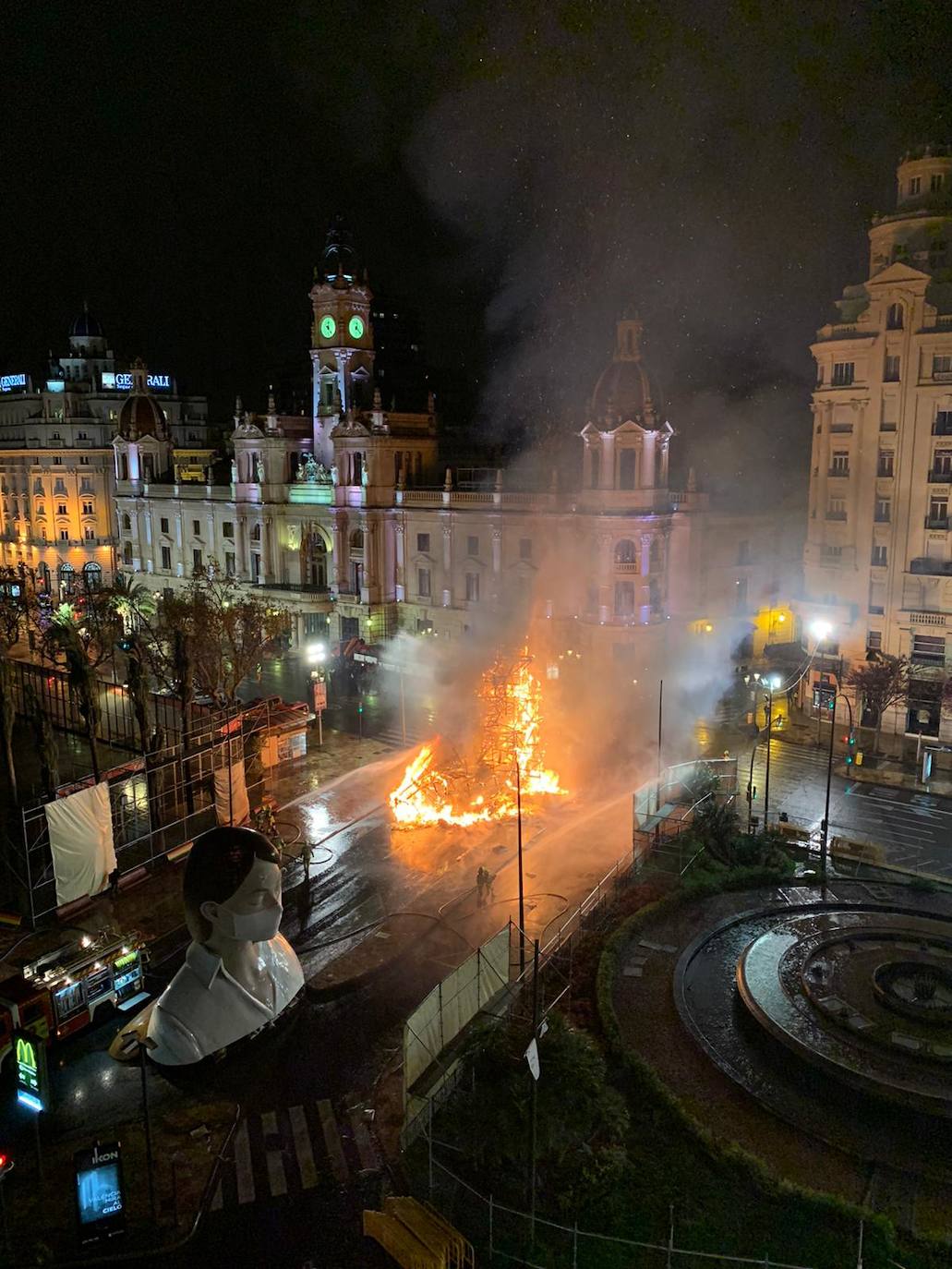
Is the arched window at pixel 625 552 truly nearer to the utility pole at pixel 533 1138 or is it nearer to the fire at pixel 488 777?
the fire at pixel 488 777

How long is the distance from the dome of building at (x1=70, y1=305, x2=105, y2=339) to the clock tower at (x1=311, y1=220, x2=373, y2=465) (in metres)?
44.5

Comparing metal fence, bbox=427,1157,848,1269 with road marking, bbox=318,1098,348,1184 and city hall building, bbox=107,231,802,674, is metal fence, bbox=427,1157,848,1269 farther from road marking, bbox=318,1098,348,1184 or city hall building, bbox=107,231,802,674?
city hall building, bbox=107,231,802,674

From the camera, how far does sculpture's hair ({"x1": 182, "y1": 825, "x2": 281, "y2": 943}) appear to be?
19.9 metres

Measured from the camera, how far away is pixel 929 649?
43406 millimetres

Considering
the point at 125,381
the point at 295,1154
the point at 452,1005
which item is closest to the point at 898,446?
the point at 452,1005

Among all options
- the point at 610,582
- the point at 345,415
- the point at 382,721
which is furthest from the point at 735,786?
the point at 345,415

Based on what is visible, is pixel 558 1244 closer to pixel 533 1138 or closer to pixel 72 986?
pixel 533 1138

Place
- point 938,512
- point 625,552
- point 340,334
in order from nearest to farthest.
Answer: point 938,512, point 625,552, point 340,334

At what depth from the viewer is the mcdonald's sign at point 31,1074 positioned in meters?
17.7

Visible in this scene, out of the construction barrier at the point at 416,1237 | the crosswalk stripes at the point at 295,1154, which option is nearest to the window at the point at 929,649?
the crosswalk stripes at the point at 295,1154

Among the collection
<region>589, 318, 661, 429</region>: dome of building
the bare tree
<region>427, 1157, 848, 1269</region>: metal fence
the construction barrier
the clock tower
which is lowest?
<region>427, 1157, 848, 1269</region>: metal fence

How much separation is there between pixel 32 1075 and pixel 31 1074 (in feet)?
0.10

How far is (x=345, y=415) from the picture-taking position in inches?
2436

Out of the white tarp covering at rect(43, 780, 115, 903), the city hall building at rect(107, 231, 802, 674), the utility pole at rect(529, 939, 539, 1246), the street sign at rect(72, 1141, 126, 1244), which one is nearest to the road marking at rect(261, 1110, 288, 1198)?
the street sign at rect(72, 1141, 126, 1244)
